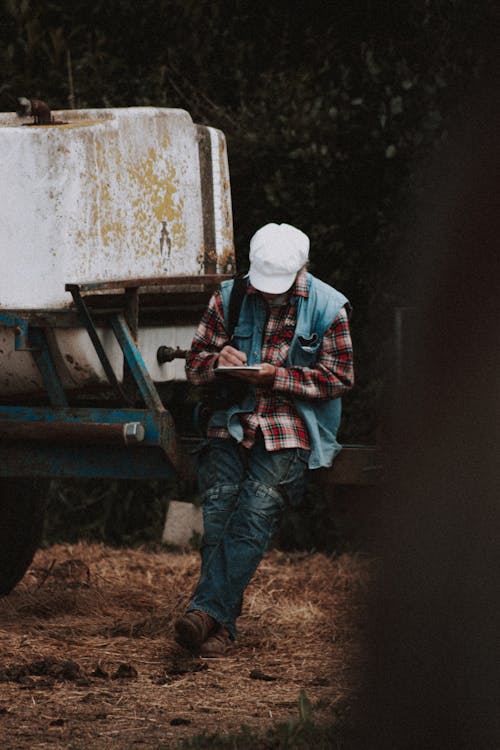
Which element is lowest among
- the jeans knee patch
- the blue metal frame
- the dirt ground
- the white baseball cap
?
the dirt ground

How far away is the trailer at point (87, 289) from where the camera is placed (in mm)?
4523

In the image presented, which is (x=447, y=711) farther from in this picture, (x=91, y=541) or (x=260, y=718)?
(x=91, y=541)

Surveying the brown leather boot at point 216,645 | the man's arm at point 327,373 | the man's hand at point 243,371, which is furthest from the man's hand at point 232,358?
the brown leather boot at point 216,645

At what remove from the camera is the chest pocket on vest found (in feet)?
15.0

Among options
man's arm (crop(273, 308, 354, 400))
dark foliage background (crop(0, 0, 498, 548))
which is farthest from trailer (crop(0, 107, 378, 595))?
dark foliage background (crop(0, 0, 498, 548))

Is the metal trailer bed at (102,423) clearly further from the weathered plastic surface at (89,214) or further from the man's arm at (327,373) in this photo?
the man's arm at (327,373)

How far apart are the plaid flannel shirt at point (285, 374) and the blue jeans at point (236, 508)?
2.3 inches

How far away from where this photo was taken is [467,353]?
1701 mm

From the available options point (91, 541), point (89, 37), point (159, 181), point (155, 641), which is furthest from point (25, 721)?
point (89, 37)

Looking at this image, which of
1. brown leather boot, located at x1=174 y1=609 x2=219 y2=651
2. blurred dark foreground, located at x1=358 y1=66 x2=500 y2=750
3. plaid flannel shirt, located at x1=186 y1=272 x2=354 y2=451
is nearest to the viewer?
blurred dark foreground, located at x1=358 y1=66 x2=500 y2=750

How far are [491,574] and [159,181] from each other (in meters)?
3.51

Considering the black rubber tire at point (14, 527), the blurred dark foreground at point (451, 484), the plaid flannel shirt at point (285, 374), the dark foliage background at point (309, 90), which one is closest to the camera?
the blurred dark foreground at point (451, 484)

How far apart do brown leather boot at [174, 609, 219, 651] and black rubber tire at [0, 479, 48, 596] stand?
1.40 meters

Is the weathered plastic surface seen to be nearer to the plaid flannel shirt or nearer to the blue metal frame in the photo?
the blue metal frame
